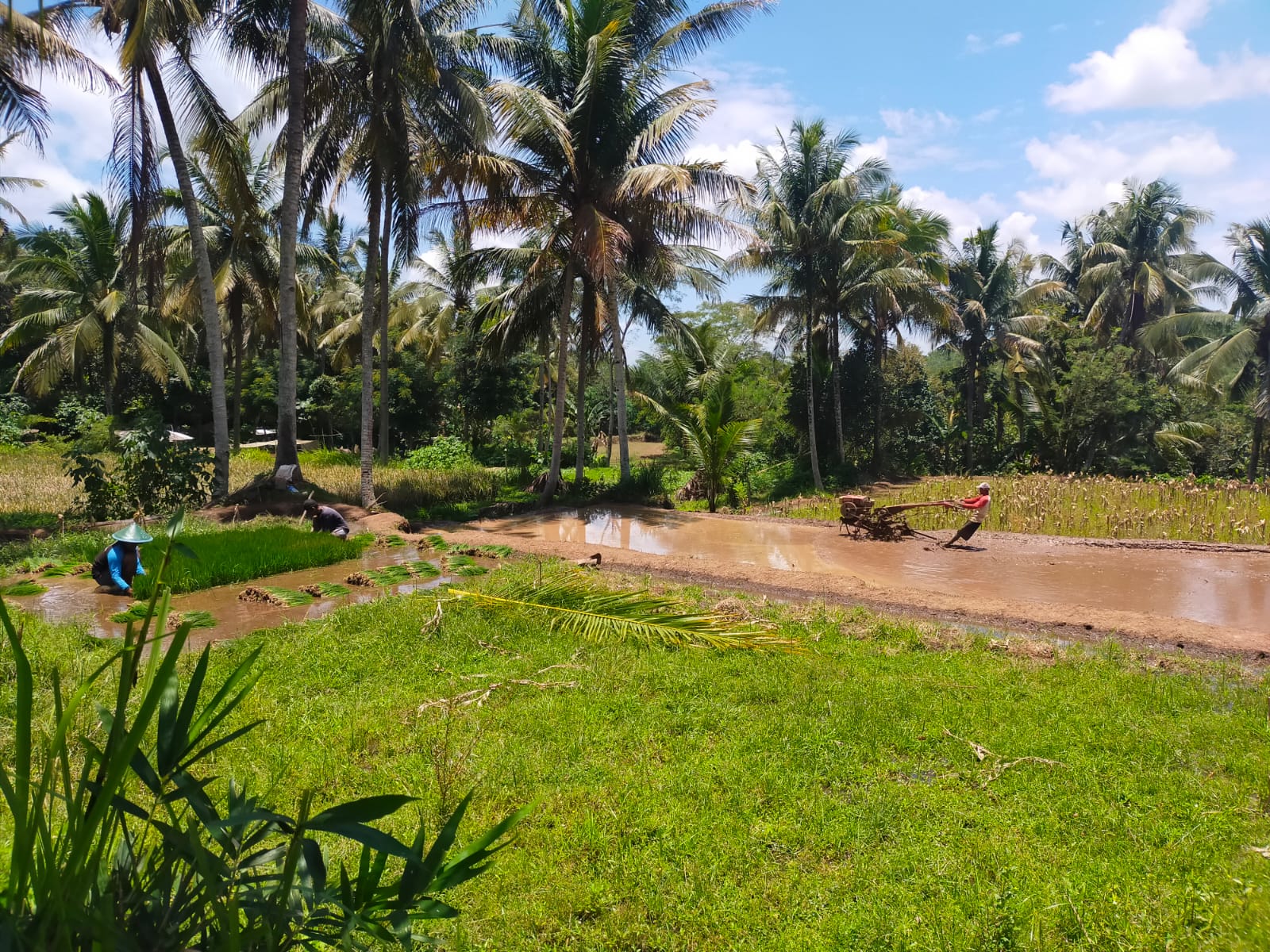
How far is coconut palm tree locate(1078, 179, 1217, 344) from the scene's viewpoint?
2942 cm

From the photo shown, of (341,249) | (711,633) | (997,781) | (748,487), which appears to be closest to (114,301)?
(341,249)

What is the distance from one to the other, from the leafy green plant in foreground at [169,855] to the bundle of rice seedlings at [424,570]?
8.24 m

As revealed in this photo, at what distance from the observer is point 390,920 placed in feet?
4.60

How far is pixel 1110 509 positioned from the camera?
1619 centimetres

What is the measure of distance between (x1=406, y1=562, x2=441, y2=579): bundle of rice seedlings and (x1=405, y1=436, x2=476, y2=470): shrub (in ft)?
44.0

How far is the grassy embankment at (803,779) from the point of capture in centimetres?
307

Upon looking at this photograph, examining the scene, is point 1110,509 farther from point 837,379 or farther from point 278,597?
point 278,597

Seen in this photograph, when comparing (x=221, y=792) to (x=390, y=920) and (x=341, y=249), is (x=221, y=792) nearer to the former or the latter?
(x=390, y=920)

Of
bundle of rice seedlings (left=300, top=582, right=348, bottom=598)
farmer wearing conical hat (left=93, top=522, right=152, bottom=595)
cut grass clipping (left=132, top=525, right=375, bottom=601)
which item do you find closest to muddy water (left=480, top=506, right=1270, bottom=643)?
cut grass clipping (left=132, top=525, right=375, bottom=601)

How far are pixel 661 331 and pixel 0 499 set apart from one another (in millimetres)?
14220

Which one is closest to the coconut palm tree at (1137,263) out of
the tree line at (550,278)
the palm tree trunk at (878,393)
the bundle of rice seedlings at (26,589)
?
the tree line at (550,278)

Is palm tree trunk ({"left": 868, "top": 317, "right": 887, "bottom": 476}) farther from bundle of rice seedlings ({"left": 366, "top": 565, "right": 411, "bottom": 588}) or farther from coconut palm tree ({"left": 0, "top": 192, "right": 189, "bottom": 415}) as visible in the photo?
coconut palm tree ({"left": 0, "top": 192, "right": 189, "bottom": 415})

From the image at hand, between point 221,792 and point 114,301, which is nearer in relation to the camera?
point 221,792

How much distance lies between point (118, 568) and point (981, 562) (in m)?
11.1
